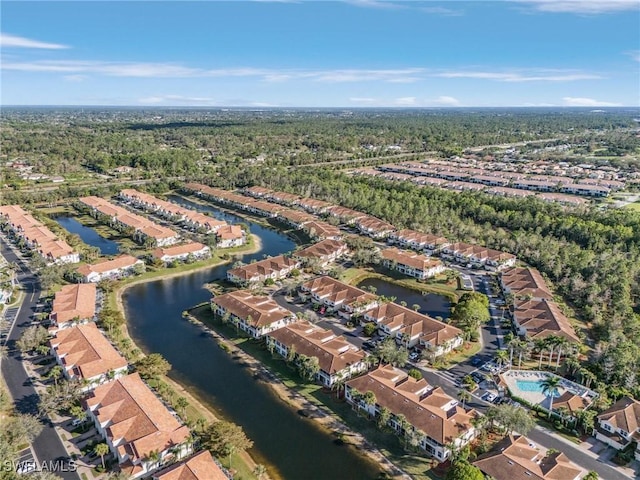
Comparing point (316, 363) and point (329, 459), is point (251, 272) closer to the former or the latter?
point (316, 363)

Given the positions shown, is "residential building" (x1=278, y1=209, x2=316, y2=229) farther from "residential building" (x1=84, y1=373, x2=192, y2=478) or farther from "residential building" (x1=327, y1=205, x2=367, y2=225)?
"residential building" (x1=84, y1=373, x2=192, y2=478)

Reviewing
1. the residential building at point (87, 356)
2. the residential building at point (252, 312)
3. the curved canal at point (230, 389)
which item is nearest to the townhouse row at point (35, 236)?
the curved canal at point (230, 389)

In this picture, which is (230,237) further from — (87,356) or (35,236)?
(87,356)

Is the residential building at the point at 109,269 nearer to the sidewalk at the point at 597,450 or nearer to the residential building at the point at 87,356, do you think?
the residential building at the point at 87,356

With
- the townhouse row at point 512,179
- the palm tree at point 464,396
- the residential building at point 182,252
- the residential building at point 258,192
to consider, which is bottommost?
the palm tree at point 464,396

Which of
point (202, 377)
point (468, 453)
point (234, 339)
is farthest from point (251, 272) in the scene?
point (468, 453)

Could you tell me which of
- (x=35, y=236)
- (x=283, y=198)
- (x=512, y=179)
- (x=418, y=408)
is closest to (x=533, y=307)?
(x=418, y=408)
